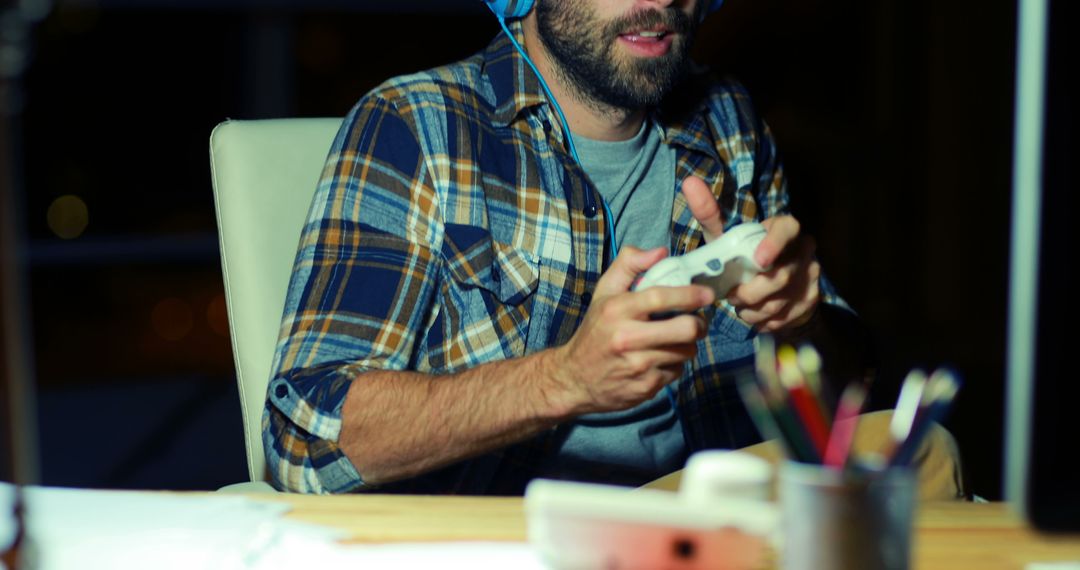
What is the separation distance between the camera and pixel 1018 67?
0.52 m

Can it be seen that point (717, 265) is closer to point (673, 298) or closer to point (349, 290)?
point (673, 298)

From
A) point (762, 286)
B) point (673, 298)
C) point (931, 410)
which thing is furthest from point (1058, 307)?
point (762, 286)

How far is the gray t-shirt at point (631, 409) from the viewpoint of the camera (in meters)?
1.29

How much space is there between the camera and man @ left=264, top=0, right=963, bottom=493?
1.03 meters

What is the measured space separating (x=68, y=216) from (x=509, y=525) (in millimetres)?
3738

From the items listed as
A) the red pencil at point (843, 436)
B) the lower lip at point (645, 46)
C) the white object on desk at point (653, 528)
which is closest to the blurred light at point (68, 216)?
the lower lip at point (645, 46)

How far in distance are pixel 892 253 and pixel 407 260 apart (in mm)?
3851

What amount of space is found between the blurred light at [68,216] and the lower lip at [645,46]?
10.2 feet

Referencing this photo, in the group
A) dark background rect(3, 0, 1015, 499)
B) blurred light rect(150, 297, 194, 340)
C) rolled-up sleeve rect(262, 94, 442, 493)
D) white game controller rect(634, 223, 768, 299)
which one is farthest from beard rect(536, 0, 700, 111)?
blurred light rect(150, 297, 194, 340)

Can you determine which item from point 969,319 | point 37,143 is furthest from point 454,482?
point 969,319

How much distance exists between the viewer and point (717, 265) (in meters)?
0.93

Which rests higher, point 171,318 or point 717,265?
point 717,265

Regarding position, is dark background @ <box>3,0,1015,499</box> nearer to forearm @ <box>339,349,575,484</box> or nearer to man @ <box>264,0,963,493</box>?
man @ <box>264,0,963,493</box>

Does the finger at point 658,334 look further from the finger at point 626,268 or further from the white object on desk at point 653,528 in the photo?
the white object on desk at point 653,528
